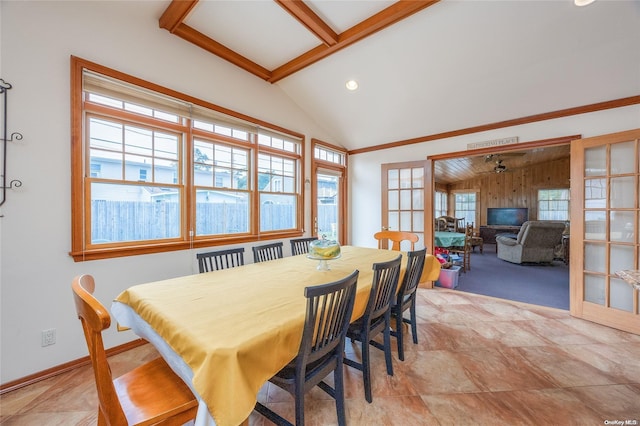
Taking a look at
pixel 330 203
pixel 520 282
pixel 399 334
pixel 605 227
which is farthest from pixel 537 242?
pixel 399 334

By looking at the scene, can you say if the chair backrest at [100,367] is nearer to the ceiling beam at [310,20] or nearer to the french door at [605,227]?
the ceiling beam at [310,20]

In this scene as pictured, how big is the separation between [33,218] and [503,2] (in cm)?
420

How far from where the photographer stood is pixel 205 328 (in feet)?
3.59

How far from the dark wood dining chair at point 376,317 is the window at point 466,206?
29.5 ft

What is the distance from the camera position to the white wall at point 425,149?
2.82m

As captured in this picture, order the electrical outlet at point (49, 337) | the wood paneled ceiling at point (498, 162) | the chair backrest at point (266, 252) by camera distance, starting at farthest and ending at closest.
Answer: the wood paneled ceiling at point (498, 162)
the chair backrest at point (266, 252)
the electrical outlet at point (49, 337)

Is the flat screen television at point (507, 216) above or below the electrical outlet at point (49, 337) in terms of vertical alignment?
above

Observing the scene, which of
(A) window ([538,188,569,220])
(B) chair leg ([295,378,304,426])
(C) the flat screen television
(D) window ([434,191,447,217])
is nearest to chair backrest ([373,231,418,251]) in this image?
(B) chair leg ([295,378,304,426])

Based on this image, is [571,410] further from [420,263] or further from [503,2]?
A: [503,2]

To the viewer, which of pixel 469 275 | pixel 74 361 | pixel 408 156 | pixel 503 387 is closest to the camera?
pixel 503 387

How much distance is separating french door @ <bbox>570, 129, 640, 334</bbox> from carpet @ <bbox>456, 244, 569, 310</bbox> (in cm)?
51

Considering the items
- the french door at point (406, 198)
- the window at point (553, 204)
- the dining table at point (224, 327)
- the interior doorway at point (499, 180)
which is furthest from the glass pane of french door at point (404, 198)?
the window at point (553, 204)

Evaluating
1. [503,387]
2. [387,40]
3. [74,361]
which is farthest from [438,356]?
[387,40]

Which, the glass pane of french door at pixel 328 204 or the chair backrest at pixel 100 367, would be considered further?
the glass pane of french door at pixel 328 204
